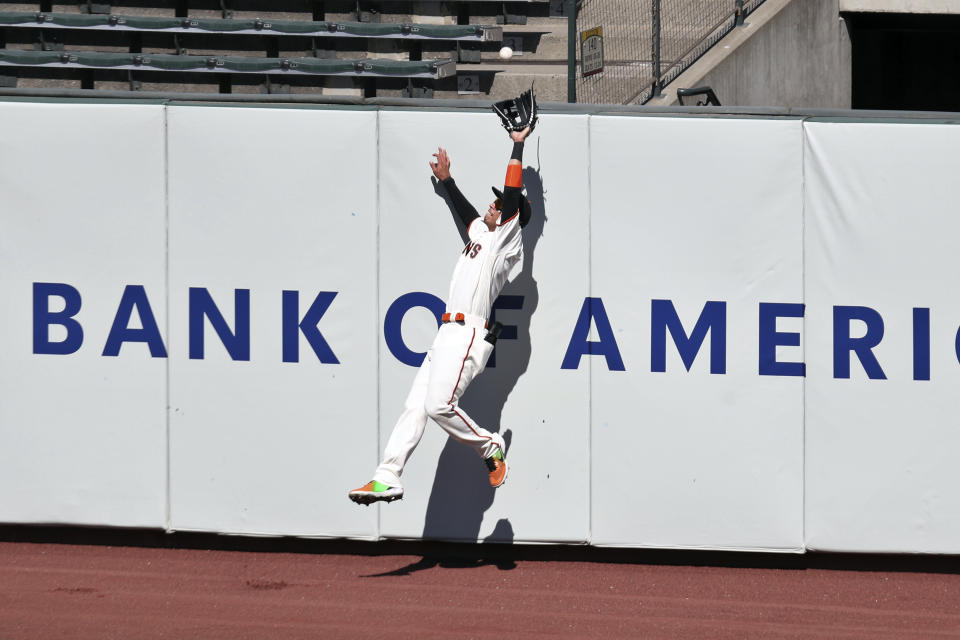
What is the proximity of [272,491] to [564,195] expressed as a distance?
2596mm

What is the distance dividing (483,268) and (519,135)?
0.80m

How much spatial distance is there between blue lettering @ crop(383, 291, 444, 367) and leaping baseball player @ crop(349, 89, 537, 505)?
9.7 inches

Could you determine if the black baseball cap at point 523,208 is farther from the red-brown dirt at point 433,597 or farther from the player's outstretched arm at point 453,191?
the red-brown dirt at point 433,597

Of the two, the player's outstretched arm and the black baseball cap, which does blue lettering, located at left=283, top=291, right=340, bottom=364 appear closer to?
the player's outstretched arm

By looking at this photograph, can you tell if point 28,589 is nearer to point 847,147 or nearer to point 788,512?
point 788,512

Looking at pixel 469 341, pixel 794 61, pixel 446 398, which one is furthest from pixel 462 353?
pixel 794 61

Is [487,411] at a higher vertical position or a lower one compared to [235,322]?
lower

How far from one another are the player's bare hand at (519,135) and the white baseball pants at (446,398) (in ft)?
3.51

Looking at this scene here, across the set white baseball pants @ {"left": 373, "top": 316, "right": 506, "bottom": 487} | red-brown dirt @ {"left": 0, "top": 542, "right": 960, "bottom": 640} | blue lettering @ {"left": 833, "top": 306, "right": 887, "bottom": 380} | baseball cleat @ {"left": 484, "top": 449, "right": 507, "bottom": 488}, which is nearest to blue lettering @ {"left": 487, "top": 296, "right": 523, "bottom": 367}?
white baseball pants @ {"left": 373, "top": 316, "right": 506, "bottom": 487}

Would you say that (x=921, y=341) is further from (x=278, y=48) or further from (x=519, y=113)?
(x=278, y=48)

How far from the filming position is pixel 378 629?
5.76 metres

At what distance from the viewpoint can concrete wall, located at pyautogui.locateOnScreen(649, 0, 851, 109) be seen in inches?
583

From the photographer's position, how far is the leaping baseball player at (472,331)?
256 inches

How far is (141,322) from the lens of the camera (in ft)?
23.4
